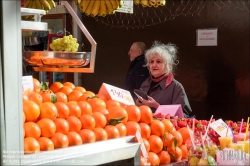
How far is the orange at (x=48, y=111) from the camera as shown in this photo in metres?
2.24

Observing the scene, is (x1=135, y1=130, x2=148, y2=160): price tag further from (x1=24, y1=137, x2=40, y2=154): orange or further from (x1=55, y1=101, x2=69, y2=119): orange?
(x1=24, y1=137, x2=40, y2=154): orange

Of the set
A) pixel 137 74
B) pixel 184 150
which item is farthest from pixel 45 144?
pixel 137 74

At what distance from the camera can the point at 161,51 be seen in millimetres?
5191

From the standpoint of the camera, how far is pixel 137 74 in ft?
21.6

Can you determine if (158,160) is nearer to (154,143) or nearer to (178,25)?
(154,143)

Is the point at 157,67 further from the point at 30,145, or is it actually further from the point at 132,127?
the point at 30,145

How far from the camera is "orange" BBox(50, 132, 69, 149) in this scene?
2.11m

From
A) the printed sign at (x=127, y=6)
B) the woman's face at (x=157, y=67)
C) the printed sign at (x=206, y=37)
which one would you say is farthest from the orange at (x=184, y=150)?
the printed sign at (x=206, y=37)

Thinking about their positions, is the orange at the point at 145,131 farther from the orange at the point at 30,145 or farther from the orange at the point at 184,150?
the orange at the point at 30,145

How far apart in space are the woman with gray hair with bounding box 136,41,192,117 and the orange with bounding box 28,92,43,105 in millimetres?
2504

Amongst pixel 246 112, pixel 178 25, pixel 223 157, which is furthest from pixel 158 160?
pixel 178 25

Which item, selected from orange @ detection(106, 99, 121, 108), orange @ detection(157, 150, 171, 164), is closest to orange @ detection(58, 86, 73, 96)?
orange @ detection(106, 99, 121, 108)

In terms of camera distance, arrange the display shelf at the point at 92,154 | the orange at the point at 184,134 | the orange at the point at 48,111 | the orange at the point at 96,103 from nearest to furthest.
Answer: the display shelf at the point at 92,154 → the orange at the point at 48,111 → the orange at the point at 96,103 → the orange at the point at 184,134

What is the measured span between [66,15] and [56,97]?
6.06 metres
